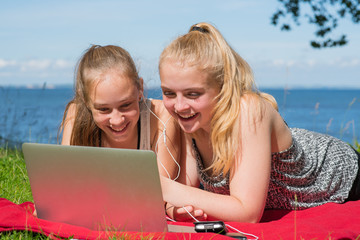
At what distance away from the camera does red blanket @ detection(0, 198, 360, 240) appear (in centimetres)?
206

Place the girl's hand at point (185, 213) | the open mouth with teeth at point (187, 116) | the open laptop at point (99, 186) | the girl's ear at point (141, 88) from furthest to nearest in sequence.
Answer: the girl's ear at point (141, 88) → the open mouth with teeth at point (187, 116) → the girl's hand at point (185, 213) → the open laptop at point (99, 186)

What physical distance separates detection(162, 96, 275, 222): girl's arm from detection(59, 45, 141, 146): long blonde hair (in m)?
0.80

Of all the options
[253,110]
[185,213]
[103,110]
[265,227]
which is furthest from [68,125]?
[265,227]

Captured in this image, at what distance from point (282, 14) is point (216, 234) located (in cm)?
622

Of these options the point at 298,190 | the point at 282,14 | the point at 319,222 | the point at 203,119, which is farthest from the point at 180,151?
the point at 282,14

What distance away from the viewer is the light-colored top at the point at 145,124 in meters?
3.03

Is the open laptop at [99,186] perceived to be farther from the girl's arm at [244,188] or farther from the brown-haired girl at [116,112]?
the brown-haired girl at [116,112]

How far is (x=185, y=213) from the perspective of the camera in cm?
236

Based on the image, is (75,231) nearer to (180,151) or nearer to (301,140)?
(180,151)

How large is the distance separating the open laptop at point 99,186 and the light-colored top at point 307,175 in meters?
0.77

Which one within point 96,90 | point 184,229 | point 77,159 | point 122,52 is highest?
point 122,52

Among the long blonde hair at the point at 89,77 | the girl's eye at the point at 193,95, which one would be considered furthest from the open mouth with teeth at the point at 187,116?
the long blonde hair at the point at 89,77

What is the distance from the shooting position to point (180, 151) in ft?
9.91

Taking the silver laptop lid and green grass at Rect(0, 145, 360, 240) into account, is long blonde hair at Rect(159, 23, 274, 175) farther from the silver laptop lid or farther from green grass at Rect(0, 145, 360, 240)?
green grass at Rect(0, 145, 360, 240)
